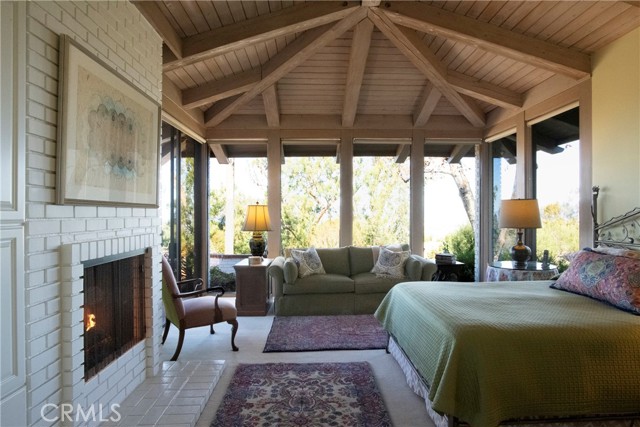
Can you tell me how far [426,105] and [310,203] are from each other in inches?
91.3

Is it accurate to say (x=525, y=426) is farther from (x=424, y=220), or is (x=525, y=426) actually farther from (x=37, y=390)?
(x=424, y=220)

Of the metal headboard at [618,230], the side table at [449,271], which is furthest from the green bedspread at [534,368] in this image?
the side table at [449,271]

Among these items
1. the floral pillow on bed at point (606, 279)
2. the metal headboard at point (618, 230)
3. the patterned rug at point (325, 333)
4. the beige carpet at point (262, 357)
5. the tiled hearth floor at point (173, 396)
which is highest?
the metal headboard at point (618, 230)

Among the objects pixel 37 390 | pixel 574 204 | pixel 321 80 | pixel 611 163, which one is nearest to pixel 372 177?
pixel 321 80

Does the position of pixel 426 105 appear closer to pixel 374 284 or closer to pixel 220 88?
pixel 374 284

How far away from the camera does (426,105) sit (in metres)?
5.19

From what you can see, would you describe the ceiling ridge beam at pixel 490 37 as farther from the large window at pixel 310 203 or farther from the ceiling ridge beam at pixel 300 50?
the large window at pixel 310 203

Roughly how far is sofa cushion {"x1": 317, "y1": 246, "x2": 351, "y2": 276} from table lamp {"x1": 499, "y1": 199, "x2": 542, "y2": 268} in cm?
207

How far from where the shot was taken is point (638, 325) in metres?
1.91

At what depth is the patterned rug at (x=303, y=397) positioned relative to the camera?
87.5 inches

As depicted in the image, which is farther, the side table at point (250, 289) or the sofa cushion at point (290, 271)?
the side table at point (250, 289)

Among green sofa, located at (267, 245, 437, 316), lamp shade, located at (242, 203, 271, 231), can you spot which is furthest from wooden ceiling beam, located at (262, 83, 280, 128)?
green sofa, located at (267, 245, 437, 316)

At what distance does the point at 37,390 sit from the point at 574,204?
4.78m
